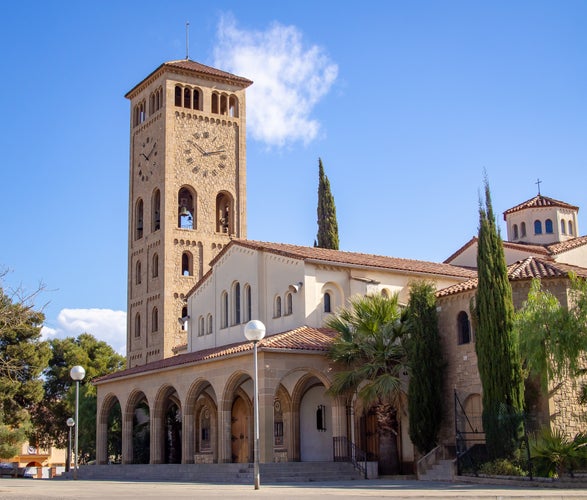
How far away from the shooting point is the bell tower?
55.1m

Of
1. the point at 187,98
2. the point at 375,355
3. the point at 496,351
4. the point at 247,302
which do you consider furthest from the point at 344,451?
the point at 187,98

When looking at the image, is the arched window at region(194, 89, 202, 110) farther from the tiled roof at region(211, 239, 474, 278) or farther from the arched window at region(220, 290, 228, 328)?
the arched window at region(220, 290, 228, 328)

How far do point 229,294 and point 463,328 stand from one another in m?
13.1

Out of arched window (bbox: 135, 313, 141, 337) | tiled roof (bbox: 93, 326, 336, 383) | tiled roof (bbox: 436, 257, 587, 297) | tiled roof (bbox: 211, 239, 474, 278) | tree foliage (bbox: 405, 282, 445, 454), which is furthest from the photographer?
arched window (bbox: 135, 313, 141, 337)

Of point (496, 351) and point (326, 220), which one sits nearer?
point (496, 351)

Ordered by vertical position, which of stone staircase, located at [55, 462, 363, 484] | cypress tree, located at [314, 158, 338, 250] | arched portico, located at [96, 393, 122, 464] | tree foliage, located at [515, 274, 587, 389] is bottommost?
stone staircase, located at [55, 462, 363, 484]

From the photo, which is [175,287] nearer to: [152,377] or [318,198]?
[318,198]

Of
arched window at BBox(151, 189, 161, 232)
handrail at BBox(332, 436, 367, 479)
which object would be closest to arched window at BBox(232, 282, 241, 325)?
handrail at BBox(332, 436, 367, 479)

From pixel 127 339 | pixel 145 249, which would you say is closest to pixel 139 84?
pixel 145 249

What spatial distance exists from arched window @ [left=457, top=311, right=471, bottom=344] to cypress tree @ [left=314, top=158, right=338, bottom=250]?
24389 millimetres

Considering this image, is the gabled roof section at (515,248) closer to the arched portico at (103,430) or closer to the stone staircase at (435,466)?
the stone staircase at (435,466)

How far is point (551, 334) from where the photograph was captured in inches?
992

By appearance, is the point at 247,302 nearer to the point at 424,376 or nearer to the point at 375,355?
the point at 375,355

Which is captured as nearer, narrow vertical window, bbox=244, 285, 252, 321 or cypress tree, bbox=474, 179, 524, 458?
cypress tree, bbox=474, 179, 524, 458
